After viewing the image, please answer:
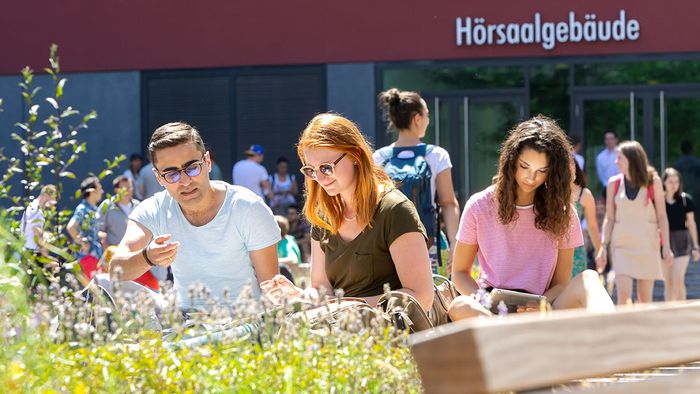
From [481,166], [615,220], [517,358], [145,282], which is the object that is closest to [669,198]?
[615,220]

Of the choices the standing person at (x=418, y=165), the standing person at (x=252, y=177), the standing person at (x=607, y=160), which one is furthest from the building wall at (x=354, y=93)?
the standing person at (x=418, y=165)

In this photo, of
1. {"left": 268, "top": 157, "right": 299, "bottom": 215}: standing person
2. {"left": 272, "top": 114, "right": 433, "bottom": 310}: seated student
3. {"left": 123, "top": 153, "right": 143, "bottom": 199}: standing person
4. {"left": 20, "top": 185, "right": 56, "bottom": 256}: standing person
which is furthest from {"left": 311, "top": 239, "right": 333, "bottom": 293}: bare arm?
{"left": 123, "top": 153, "right": 143, "bottom": 199}: standing person

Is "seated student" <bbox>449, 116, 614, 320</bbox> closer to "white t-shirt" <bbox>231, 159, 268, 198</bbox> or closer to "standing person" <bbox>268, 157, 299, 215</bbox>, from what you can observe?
"white t-shirt" <bbox>231, 159, 268, 198</bbox>

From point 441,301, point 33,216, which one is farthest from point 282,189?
point 441,301

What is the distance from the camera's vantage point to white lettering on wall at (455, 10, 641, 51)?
750 inches

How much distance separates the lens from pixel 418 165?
7539 millimetres

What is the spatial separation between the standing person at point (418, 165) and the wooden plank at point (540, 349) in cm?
487

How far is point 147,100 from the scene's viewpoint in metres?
20.9

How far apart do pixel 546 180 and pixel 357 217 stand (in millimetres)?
855

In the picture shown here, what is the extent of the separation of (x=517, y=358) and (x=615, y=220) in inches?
340

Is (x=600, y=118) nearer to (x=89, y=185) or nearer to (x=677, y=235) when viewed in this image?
(x=677, y=235)

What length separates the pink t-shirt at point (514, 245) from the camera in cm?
548

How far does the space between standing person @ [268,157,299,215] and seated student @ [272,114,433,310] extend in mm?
13124

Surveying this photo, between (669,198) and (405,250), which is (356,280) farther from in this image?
(669,198)
